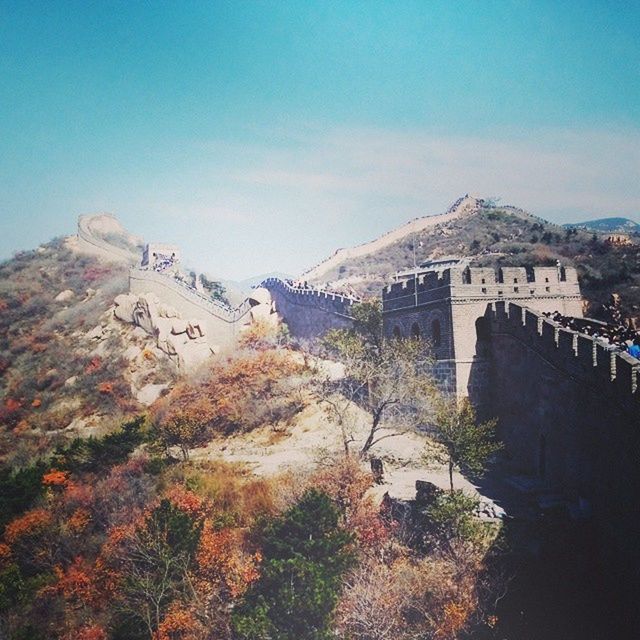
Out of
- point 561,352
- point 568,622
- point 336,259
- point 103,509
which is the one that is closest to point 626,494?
point 568,622

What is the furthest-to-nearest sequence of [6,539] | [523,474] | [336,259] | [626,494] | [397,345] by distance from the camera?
[336,259]
[397,345]
[6,539]
[523,474]
[626,494]

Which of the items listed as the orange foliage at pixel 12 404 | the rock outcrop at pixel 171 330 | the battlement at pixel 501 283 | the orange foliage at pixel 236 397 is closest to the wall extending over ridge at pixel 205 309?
the rock outcrop at pixel 171 330

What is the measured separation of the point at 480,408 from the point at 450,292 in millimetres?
4996

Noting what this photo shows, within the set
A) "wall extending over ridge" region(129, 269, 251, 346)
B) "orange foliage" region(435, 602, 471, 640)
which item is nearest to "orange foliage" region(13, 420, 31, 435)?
"wall extending over ridge" region(129, 269, 251, 346)

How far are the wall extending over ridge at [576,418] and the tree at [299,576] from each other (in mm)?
6921

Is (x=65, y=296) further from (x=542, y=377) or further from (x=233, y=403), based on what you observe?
(x=542, y=377)

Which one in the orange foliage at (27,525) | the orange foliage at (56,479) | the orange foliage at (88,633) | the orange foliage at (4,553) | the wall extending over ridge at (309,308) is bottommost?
the orange foliage at (88,633)

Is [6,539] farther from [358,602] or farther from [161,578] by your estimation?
[358,602]

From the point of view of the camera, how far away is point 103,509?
19438 millimetres

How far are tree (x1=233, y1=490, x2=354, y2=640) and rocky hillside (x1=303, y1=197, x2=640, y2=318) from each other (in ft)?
71.5

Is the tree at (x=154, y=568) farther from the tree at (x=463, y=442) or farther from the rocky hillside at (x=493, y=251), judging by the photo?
the rocky hillside at (x=493, y=251)

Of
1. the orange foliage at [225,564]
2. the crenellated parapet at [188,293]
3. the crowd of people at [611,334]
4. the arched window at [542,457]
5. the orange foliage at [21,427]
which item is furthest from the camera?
the crenellated parapet at [188,293]

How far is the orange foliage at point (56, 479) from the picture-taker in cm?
2158

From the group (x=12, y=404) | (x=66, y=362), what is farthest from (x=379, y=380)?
(x=12, y=404)
